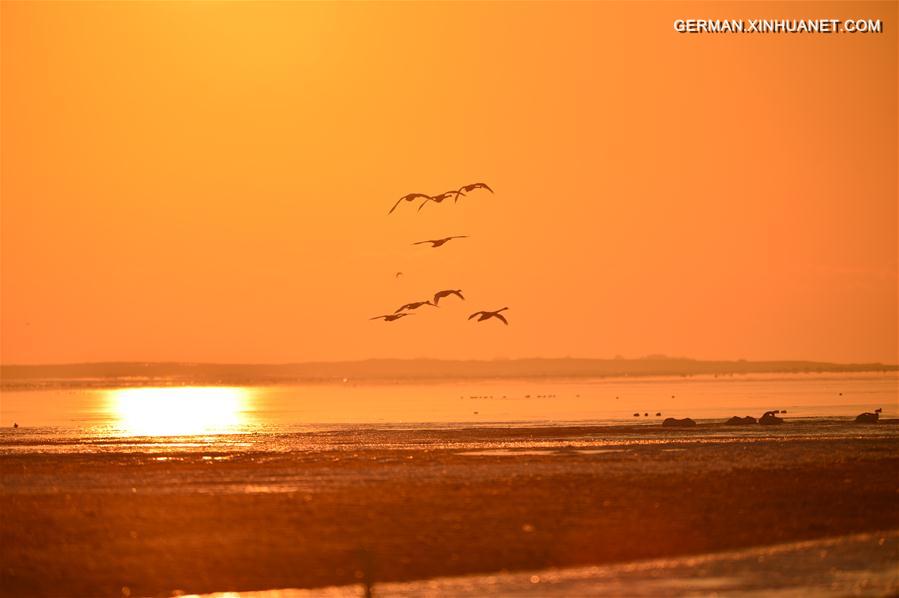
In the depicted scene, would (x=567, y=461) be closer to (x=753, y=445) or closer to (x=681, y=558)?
(x=753, y=445)

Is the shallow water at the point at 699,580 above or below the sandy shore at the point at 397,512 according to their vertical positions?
below

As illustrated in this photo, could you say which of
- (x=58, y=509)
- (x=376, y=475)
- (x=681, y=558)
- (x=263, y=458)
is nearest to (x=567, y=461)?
(x=376, y=475)

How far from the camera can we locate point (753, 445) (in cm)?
5800

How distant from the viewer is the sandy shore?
27.2m

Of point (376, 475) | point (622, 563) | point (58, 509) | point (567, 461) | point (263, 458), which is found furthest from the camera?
point (263, 458)

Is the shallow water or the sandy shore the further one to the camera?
the sandy shore

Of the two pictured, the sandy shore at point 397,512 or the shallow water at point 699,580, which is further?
the sandy shore at point 397,512

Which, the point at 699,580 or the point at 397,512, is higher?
the point at 397,512

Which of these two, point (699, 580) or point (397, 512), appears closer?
point (699, 580)

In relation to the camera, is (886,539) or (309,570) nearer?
(309,570)

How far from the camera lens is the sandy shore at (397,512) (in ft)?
89.4

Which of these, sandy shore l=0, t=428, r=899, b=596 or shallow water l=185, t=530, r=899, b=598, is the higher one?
sandy shore l=0, t=428, r=899, b=596

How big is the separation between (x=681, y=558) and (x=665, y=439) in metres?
37.3

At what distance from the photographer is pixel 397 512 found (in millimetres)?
34688
